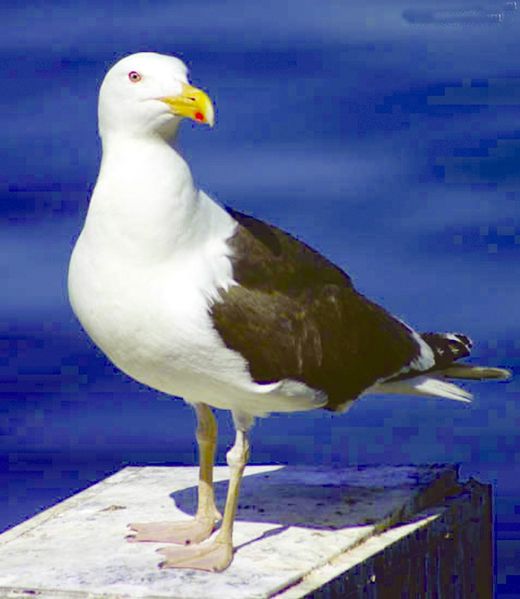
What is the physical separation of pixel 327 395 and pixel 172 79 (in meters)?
1.21

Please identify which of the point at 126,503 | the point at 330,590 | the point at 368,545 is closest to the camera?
the point at 330,590

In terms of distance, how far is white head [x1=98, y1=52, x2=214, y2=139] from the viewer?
5.96 metres

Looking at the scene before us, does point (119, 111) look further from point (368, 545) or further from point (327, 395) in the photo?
point (368, 545)

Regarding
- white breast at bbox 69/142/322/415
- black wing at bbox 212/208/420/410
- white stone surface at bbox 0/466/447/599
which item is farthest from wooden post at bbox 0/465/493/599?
white breast at bbox 69/142/322/415

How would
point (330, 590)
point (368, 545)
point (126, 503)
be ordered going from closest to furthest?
point (330, 590)
point (368, 545)
point (126, 503)

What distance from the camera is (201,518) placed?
6.62 metres

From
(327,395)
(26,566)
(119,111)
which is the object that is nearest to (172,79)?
(119,111)

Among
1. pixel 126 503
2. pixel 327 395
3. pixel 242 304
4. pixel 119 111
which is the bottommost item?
pixel 126 503

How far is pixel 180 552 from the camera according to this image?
6238 mm

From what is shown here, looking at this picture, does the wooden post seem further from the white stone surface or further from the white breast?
the white breast

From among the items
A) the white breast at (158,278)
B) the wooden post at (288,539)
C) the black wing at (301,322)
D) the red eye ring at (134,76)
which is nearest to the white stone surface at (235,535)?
the wooden post at (288,539)

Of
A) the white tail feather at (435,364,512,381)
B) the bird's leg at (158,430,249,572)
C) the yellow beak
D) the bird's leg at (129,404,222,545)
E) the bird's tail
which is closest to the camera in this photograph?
the yellow beak

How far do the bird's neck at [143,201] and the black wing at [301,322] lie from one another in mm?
234

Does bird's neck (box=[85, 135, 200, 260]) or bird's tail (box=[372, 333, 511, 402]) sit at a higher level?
bird's neck (box=[85, 135, 200, 260])
